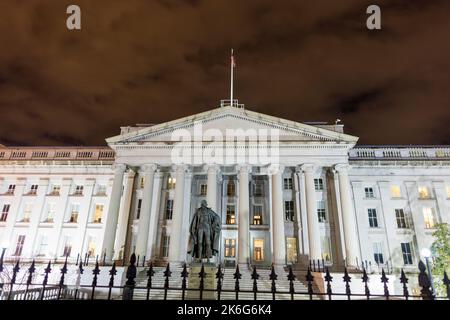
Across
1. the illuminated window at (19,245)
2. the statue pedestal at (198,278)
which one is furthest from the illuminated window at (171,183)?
the statue pedestal at (198,278)

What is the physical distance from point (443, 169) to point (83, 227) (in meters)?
44.3

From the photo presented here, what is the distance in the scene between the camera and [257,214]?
116 feet

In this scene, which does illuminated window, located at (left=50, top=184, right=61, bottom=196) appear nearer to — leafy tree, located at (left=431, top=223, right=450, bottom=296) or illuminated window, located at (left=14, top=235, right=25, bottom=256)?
illuminated window, located at (left=14, top=235, right=25, bottom=256)

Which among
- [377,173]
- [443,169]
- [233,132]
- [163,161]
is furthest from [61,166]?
[443,169]

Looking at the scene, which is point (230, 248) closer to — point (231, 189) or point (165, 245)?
point (231, 189)

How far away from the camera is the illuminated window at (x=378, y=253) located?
3292 cm

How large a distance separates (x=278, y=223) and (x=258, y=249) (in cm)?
666

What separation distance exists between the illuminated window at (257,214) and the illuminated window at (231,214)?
2374 mm

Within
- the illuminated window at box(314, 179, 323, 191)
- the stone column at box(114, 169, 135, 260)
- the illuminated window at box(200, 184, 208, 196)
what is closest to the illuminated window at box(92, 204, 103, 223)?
the stone column at box(114, 169, 135, 260)

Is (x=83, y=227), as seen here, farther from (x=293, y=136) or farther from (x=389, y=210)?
(x=389, y=210)

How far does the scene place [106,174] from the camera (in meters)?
39.7

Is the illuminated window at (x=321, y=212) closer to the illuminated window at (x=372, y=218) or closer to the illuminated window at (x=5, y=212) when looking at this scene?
the illuminated window at (x=372, y=218)

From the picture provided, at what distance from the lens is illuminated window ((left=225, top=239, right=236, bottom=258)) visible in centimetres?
3366
